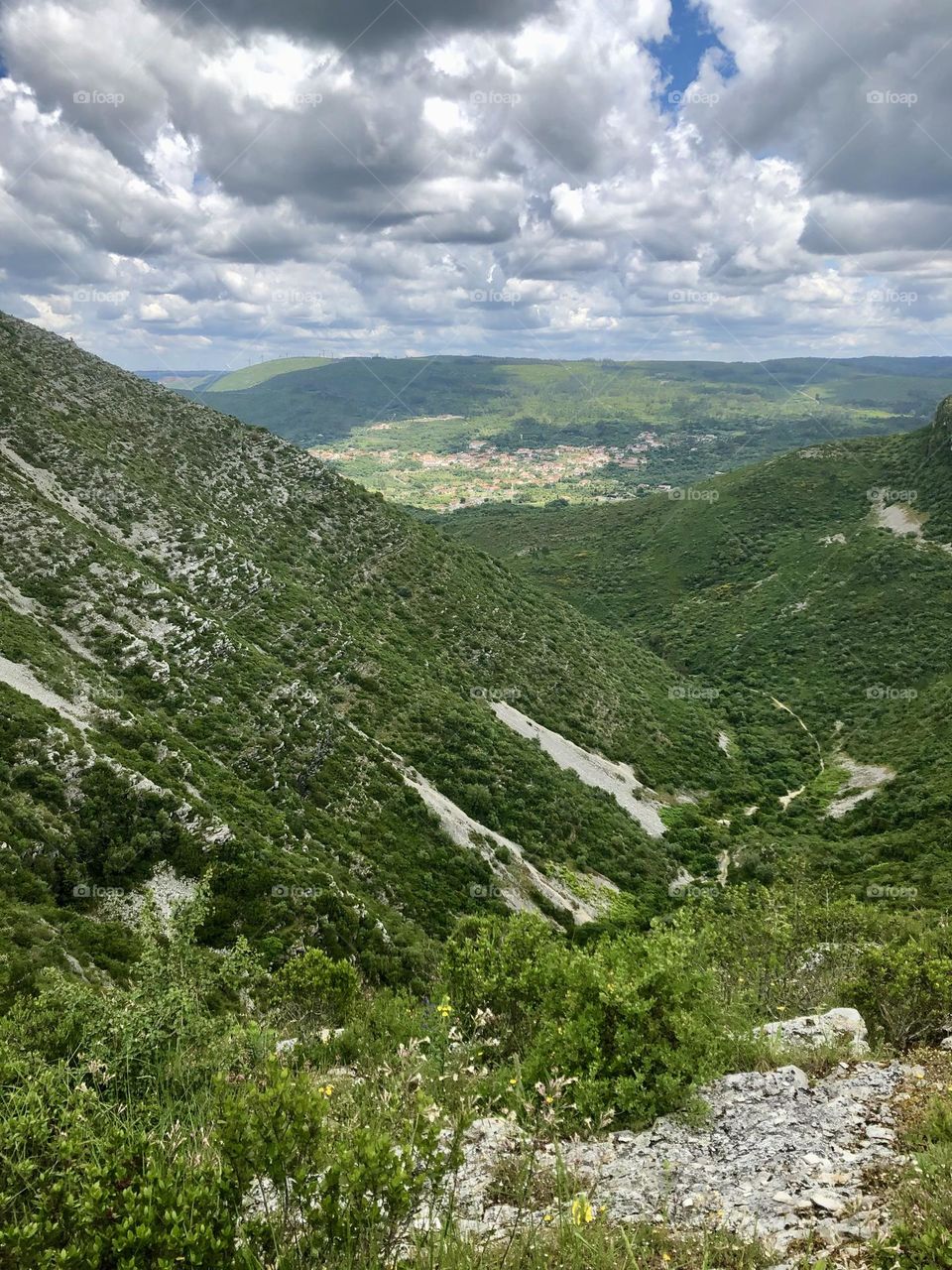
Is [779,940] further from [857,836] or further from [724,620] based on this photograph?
[724,620]

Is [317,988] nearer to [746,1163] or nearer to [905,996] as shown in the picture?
[746,1163]

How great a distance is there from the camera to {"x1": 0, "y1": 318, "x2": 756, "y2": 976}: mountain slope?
2785cm

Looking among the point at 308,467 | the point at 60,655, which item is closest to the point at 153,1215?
the point at 60,655

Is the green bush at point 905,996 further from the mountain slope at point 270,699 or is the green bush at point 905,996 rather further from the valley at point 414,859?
the mountain slope at point 270,699

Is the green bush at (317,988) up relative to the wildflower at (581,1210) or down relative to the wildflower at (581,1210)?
down

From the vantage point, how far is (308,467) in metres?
84.3

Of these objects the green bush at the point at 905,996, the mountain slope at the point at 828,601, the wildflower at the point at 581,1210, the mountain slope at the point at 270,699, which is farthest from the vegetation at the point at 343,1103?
the mountain slope at the point at 828,601

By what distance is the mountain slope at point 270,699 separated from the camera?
2785 centimetres

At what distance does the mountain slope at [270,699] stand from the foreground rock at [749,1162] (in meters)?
8.56

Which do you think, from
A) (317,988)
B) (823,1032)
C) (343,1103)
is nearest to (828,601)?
(823,1032)

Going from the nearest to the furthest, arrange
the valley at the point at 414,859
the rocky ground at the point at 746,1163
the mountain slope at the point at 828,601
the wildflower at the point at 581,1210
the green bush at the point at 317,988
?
the wildflower at the point at 581,1210 < the valley at the point at 414,859 < the rocky ground at the point at 746,1163 < the green bush at the point at 317,988 < the mountain slope at the point at 828,601

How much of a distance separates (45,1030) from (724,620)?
12322 cm

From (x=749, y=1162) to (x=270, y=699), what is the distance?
3959 cm

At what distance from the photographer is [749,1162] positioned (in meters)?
9.25
